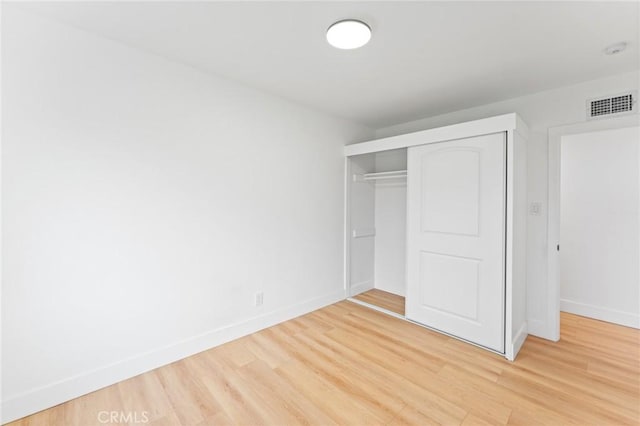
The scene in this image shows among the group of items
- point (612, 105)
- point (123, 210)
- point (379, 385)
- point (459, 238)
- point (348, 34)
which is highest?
point (348, 34)

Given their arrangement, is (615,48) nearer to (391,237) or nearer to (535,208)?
(535,208)

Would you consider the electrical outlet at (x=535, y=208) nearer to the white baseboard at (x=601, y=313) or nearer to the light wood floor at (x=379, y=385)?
the light wood floor at (x=379, y=385)

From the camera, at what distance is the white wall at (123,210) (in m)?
1.65

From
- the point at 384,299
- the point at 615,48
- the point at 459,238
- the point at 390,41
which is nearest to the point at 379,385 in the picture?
the point at 459,238

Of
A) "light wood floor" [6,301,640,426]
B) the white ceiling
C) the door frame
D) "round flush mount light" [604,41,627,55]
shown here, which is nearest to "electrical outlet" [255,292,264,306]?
"light wood floor" [6,301,640,426]

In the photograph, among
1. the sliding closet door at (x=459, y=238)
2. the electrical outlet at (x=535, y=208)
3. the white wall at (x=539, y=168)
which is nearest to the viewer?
the sliding closet door at (x=459, y=238)

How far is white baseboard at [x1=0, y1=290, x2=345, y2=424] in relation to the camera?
64.5 inches

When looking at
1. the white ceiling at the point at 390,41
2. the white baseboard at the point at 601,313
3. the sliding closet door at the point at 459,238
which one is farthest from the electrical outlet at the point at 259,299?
the white baseboard at the point at 601,313

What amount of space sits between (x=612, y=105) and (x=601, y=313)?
2.34 metres

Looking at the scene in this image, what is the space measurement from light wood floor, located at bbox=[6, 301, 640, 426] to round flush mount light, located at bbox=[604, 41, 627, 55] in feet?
7.92

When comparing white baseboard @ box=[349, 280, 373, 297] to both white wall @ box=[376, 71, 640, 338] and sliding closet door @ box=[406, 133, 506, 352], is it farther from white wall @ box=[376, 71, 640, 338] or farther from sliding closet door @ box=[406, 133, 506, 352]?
white wall @ box=[376, 71, 640, 338]

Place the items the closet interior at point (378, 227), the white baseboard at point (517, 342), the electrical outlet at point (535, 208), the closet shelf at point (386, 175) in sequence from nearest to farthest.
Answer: the white baseboard at point (517, 342), the electrical outlet at point (535, 208), the closet shelf at point (386, 175), the closet interior at point (378, 227)

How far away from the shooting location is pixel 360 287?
3.89 meters

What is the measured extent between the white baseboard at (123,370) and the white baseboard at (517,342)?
2.09 m
